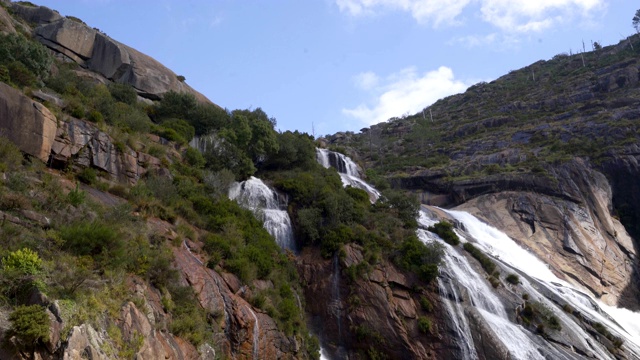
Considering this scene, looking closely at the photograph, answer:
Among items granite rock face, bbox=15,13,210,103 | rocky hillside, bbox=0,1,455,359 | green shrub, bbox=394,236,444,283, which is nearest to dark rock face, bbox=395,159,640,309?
rocky hillside, bbox=0,1,455,359

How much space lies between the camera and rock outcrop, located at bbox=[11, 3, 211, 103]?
118ft

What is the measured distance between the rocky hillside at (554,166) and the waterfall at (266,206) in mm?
19905

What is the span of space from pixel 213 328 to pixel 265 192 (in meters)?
15.8

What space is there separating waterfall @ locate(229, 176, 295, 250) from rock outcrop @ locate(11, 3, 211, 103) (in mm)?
13300

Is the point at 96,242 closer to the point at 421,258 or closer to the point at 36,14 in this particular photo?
the point at 421,258

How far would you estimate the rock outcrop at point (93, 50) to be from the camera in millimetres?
35875

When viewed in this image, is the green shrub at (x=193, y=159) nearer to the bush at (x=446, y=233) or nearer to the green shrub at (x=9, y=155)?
the green shrub at (x=9, y=155)

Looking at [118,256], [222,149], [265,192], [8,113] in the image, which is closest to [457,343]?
[265,192]

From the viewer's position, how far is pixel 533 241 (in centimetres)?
4072

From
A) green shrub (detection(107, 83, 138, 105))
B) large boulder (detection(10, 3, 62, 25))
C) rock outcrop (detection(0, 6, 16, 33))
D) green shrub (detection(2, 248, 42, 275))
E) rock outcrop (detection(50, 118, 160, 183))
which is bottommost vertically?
green shrub (detection(2, 248, 42, 275))

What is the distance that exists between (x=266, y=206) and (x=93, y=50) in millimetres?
20659

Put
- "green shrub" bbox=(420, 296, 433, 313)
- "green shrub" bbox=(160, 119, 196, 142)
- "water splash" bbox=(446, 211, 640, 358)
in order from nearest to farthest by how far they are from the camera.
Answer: "green shrub" bbox=(420, 296, 433, 313)
"water splash" bbox=(446, 211, 640, 358)
"green shrub" bbox=(160, 119, 196, 142)

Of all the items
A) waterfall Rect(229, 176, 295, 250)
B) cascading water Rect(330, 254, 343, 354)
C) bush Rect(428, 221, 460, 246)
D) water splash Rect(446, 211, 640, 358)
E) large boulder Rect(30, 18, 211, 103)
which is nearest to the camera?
cascading water Rect(330, 254, 343, 354)

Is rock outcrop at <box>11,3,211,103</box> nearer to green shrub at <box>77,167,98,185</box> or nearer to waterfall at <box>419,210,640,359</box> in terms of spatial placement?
green shrub at <box>77,167,98,185</box>
